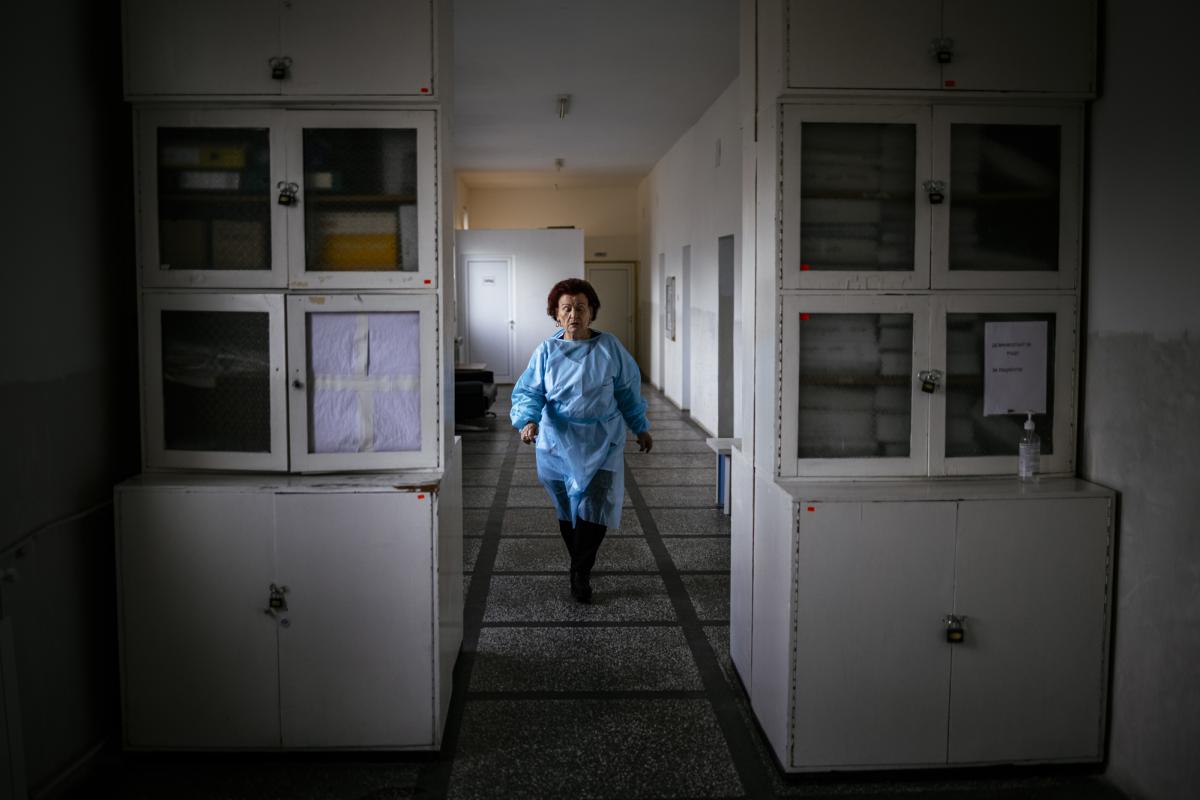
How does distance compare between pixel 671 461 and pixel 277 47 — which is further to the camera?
pixel 671 461

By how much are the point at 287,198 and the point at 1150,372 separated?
8.46 feet

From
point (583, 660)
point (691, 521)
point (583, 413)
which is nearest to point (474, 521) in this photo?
point (691, 521)

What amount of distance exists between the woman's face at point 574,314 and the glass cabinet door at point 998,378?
1659 millimetres

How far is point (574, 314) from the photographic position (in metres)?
4.03

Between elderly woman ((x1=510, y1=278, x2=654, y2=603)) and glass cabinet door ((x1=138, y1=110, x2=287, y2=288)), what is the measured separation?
1.38m

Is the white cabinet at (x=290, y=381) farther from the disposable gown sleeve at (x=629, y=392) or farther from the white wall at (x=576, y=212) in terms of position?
the white wall at (x=576, y=212)

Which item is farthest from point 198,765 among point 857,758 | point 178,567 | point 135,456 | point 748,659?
point 857,758

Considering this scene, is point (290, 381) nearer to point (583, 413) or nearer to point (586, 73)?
point (583, 413)

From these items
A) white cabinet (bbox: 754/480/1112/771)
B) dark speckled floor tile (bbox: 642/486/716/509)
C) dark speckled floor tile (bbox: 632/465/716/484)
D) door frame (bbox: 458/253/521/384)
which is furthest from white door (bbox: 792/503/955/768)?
door frame (bbox: 458/253/521/384)

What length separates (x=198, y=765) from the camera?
9.13ft

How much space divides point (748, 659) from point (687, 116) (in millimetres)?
7549

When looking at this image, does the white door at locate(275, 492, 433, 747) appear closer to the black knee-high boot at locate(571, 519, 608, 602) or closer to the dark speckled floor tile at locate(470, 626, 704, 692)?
the dark speckled floor tile at locate(470, 626, 704, 692)

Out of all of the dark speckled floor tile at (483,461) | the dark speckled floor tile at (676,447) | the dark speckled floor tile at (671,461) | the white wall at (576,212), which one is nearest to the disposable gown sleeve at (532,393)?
the dark speckled floor tile at (671,461)

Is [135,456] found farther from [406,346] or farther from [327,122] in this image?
[327,122]
